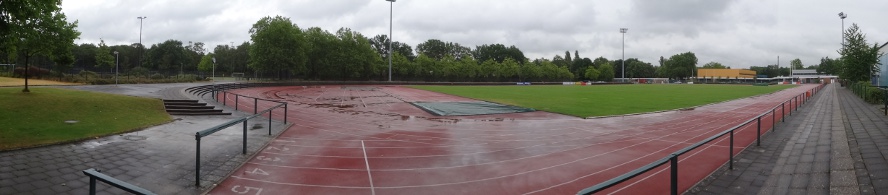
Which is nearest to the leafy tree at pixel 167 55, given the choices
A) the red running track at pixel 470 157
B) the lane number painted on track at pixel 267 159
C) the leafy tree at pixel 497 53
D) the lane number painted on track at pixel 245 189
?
the leafy tree at pixel 497 53

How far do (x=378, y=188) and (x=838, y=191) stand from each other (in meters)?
5.78

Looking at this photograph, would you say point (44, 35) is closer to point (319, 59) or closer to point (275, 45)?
point (275, 45)

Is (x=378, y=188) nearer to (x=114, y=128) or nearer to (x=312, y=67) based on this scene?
(x=114, y=128)

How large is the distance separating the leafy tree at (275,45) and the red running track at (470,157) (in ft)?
139

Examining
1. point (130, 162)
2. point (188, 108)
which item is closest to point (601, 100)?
point (188, 108)

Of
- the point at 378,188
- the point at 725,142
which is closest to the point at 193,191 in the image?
the point at 378,188

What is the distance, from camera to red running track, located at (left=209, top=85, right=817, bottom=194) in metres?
6.80

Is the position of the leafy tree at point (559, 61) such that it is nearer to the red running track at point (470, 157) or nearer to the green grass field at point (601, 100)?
the green grass field at point (601, 100)

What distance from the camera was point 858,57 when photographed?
2920cm

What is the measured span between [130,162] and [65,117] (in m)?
7.54

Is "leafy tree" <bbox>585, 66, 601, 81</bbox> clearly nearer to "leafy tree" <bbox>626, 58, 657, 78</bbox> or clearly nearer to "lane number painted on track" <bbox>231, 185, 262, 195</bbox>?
"leafy tree" <bbox>626, 58, 657, 78</bbox>

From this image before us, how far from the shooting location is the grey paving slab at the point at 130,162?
6.16 meters

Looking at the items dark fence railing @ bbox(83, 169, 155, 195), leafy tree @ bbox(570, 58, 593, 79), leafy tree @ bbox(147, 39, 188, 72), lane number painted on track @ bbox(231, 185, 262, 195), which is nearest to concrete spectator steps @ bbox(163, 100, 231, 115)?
lane number painted on track @ bbox(231, 185, 262, 195)

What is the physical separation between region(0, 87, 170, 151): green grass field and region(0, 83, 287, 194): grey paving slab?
0.91 meters
